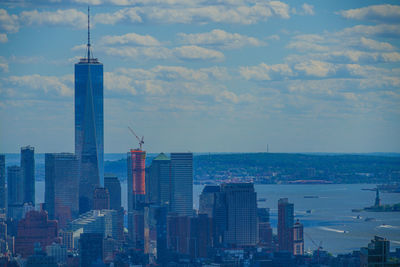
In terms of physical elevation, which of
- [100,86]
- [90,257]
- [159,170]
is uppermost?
[100,86]

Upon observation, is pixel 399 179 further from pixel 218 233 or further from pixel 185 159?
pixel 218 233

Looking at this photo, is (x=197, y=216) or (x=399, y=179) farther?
(x=399, y=179)

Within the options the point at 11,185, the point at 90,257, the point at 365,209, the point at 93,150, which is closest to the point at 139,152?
the point at 93,150

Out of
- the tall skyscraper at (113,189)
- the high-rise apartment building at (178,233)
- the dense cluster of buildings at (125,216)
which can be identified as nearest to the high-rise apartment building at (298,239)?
the dense cluster of buildings at (125,216)

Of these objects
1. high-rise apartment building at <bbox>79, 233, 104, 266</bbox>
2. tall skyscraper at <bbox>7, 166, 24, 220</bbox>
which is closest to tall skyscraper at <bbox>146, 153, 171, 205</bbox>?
tall skyscraper at <bbox>7, 166, 24, 220</bbox>

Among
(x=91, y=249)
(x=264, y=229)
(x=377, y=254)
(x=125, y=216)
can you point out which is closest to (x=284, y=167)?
(x=125, y=216)

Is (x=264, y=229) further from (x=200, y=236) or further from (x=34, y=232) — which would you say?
(x=34, y=232)
